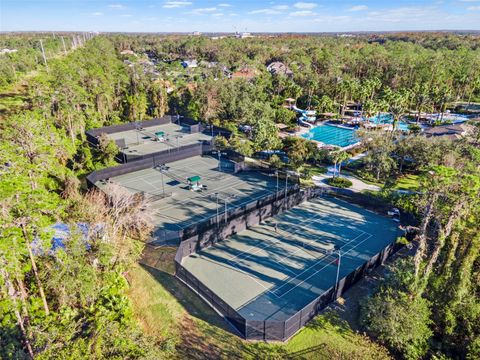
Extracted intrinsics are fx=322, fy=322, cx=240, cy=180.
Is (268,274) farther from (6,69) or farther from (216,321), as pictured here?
(6,69)

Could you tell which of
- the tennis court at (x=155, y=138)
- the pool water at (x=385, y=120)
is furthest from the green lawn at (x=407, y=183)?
the tennis court at (x=155, y=138)

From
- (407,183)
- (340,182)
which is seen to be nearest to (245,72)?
(340,182)

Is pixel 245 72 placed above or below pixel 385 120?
above

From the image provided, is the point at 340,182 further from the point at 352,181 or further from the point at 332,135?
the point at 332,135

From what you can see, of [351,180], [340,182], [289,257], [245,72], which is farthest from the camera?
[245,72]

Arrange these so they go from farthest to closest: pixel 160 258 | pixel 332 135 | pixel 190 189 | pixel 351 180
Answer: pixel 332 135 < pixel 351 180 < pixel 190 189 < pixel 160 258

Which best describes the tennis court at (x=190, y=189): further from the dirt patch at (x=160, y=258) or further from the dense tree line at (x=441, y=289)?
the dense tree line at (x=441, y=289)

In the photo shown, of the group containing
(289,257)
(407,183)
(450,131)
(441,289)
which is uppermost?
(450,131)
